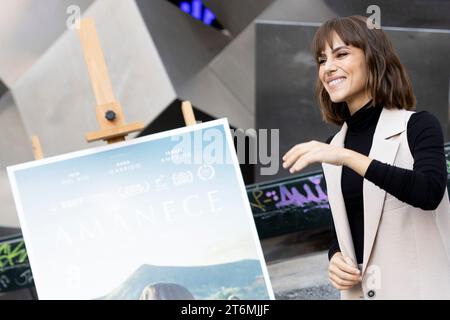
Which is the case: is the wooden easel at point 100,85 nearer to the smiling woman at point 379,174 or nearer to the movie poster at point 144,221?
the movie poster at point 144,221

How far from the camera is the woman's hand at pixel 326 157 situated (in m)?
1.80

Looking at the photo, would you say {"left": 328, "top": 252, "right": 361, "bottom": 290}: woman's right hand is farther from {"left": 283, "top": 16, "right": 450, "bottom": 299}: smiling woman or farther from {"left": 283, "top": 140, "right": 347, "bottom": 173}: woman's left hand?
{"left": 283, "top": 140, "right": 347, "bottom": 173}: woman's left hand

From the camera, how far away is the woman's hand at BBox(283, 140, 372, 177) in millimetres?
1805

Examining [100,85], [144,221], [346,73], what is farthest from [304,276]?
[346,73]

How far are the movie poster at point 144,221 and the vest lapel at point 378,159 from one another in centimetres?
90

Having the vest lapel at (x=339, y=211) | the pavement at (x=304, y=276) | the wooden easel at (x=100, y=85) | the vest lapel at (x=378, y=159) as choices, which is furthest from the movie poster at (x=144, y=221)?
the pavement at (x=304, y=276)

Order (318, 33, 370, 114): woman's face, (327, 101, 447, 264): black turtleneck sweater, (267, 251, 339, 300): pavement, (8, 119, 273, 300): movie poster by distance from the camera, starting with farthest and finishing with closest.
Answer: (267, 251, 339, 300): pavement, (8, 119, 273, 300): movie poster, (318, 33, 370, 114): woman's face, (327, 101, 447, 264): black turtleneck sweater

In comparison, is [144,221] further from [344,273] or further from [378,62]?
[378,62]

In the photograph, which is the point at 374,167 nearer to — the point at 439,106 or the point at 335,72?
the point at 335,72

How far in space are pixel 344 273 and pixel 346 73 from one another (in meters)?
0.55


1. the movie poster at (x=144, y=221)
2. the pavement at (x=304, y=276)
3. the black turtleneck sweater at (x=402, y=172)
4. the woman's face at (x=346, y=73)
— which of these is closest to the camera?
the black turtleneck sweater at (x=402, y=172)

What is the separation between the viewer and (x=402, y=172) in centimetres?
177

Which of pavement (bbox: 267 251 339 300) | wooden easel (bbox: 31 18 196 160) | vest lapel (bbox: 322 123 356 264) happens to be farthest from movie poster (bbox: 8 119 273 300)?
pavement (bbox: 267 251 339 300)

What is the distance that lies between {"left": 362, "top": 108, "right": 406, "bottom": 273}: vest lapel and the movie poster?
0.90 m
